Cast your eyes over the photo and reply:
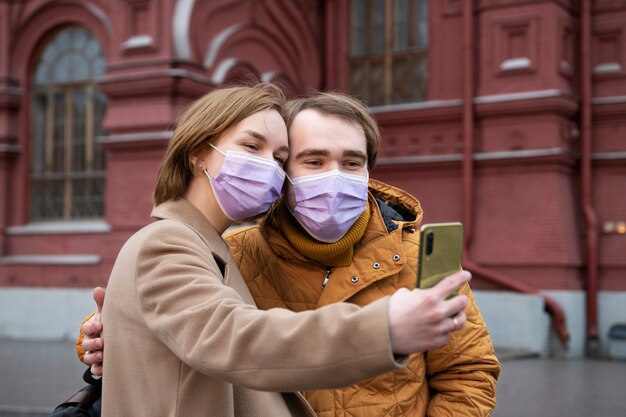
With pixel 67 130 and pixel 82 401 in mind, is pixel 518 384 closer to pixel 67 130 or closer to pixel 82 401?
pixel 82 401

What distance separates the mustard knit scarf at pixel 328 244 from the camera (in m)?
2.38

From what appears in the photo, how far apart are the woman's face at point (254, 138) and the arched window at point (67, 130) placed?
394 inches

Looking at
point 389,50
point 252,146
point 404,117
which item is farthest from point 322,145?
point 389,50

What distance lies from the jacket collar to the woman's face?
0.12 m

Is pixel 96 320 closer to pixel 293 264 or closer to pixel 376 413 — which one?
pixel 293 264

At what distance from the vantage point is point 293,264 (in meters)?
2.45

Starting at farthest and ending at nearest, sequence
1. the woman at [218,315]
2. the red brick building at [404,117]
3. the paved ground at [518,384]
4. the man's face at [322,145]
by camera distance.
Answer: the red brick building at [404,117] → the paved ground at [518,384] → the man's face at [322,145] → the woman at [218,315]

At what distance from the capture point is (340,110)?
237cm

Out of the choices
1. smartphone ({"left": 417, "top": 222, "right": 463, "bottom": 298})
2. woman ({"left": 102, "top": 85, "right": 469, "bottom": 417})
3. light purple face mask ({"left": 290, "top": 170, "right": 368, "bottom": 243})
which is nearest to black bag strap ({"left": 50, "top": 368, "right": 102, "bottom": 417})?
woman ({"left": 102, "top": 85, "right": 469, "bottom": 417})

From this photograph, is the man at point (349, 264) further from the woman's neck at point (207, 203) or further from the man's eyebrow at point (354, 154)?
the woman's neck at point (207, 203)

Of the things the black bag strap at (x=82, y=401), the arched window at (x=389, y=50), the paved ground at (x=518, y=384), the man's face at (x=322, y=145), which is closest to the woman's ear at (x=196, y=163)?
the man's face at (x=322, y=145)

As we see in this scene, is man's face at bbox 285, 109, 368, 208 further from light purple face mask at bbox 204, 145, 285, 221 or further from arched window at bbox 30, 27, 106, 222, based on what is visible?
arched window at bbox 30, 27, 106, 222

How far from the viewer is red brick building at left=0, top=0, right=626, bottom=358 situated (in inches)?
414

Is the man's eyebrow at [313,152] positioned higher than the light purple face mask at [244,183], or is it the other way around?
the man's eyebrow at [313,152]
